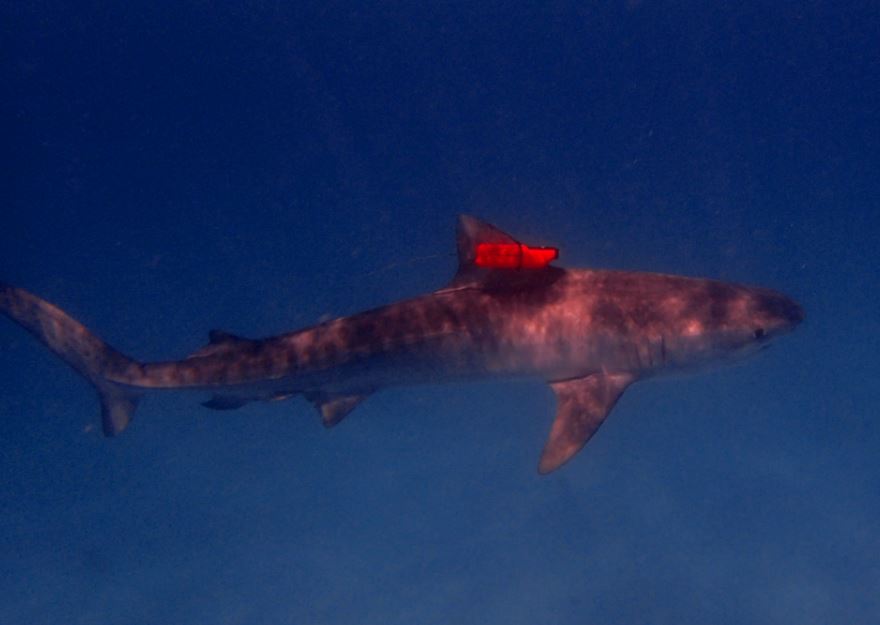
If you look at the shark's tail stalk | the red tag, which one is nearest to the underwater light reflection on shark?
the red tag

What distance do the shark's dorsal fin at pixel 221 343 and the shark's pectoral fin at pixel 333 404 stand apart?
1.05 meters

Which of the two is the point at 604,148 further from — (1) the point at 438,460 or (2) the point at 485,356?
(2) the point at 485,356

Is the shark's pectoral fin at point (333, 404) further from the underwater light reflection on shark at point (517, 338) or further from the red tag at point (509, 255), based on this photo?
the red tag at point (509, 255)

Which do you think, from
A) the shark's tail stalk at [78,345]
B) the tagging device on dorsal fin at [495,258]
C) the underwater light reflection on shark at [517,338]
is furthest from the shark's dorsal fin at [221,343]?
the tagging device on dorsal fin at [495,258]

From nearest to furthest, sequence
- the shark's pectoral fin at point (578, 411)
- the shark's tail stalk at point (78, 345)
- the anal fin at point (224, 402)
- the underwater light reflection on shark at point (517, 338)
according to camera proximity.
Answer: the shark's pectoral fin at point (578, 411), the underwater light reflection on shark at point (517, 338), the anal fin at point (224, 402), the shark's tail stalk at point (78, 345)

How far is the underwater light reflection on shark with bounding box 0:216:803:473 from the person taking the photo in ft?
24.6

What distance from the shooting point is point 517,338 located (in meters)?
7.75

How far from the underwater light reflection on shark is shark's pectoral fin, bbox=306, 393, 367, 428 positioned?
0.01 meters

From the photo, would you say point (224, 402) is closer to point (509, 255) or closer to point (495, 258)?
point (495, 258)

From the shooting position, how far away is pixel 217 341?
332 inches

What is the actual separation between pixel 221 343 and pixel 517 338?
3.77m

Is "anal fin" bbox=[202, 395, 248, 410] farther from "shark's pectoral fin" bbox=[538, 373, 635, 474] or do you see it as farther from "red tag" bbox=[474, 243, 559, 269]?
"shark's pectoral fin" bbox=[538, 373, 635, 474]

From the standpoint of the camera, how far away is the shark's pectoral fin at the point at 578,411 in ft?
23.0

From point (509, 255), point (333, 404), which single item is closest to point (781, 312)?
point (509, 255)
